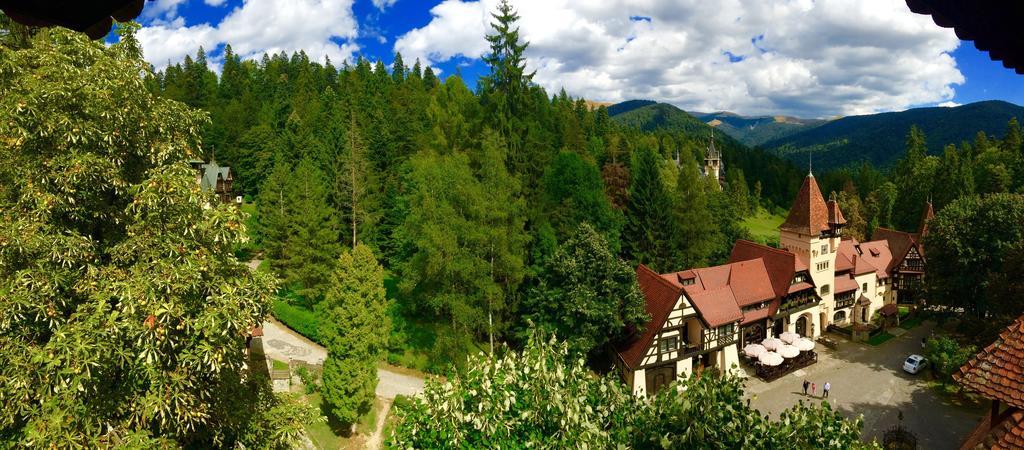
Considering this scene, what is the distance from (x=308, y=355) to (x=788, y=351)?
27319 mm

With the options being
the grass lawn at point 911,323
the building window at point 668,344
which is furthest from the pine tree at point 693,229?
the grass lawn at point 911,323

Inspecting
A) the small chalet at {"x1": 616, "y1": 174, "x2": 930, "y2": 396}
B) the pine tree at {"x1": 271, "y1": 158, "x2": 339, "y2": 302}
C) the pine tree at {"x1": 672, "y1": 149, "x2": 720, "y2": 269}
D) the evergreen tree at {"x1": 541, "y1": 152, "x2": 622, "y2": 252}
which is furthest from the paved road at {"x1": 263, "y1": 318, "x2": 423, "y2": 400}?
the pine tree at {"x1": 672, "y1": 149, "x2": 720, "y2": 269}

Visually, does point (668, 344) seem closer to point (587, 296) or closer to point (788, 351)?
point (587, 296)

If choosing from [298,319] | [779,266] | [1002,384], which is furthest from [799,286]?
[298,319]

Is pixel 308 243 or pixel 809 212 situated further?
pixel 809 212

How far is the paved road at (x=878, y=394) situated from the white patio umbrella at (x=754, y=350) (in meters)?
1.44

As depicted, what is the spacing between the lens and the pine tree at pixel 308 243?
105 ft

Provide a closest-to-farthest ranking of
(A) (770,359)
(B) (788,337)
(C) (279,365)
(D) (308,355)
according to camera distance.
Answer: (C) (279,365)
(D) (308,355)
(A) (770,359)
(B) (788,337)

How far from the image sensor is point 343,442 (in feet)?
72.9

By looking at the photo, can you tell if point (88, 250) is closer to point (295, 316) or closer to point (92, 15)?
point (92, 15)

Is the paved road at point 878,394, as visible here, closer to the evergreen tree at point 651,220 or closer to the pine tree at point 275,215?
the evergreen tree at point 651,220

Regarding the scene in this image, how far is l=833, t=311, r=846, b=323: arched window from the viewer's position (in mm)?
39156

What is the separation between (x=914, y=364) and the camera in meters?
31.0

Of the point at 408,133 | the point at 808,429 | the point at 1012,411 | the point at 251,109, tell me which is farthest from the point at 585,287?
the point at 251,109
